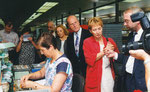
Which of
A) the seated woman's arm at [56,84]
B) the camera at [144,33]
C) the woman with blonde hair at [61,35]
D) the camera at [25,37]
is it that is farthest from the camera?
the woman with blonde hair at [61,35]

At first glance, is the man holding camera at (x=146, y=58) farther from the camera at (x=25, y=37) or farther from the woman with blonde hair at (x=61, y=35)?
the woman with blonde hair at (x=61, y=35)

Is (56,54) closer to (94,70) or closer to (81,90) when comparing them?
(81,90)

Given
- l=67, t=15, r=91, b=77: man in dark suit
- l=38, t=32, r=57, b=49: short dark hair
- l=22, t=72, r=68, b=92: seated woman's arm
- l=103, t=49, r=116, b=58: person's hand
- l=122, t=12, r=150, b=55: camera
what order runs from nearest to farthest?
l=122, t=12, r=150, b=55: camera, l=22, t=72, r=68, b=92: seated woman's arm, l=38, t=32, r=57, b=49: short dark hair, l=103, t=49, r=116, b=58: person's hand, l=67, t=15, r=91, b=77: man in dark suit

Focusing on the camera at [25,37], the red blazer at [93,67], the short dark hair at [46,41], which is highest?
the short dark hair at [46,41]

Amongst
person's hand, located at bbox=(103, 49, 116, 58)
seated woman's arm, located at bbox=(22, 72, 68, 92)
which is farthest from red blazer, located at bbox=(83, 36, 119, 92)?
seated woman's arm, located at bbox=(22, 72, 68, 92)

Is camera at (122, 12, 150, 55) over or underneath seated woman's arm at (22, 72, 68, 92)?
over

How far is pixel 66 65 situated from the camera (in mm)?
1651

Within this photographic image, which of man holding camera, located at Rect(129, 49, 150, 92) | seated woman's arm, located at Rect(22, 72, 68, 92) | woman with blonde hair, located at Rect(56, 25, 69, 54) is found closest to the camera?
man holding camera, located at Rect(129, 49, 150, 92)

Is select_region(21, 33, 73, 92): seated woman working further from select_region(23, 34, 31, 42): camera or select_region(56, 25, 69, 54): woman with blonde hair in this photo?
select_region(56, 25, 69, 54): woman with blonde hair

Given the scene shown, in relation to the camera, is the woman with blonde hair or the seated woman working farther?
the woman with blonde hair

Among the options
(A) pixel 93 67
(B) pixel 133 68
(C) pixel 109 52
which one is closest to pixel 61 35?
(A) pixel 93 67

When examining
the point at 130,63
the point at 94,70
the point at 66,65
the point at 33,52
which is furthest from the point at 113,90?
the point at 33,52

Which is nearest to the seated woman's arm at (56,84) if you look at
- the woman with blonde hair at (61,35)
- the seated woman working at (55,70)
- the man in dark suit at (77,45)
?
the seated woman working at (55,70)

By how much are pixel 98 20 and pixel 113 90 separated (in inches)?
34.6
